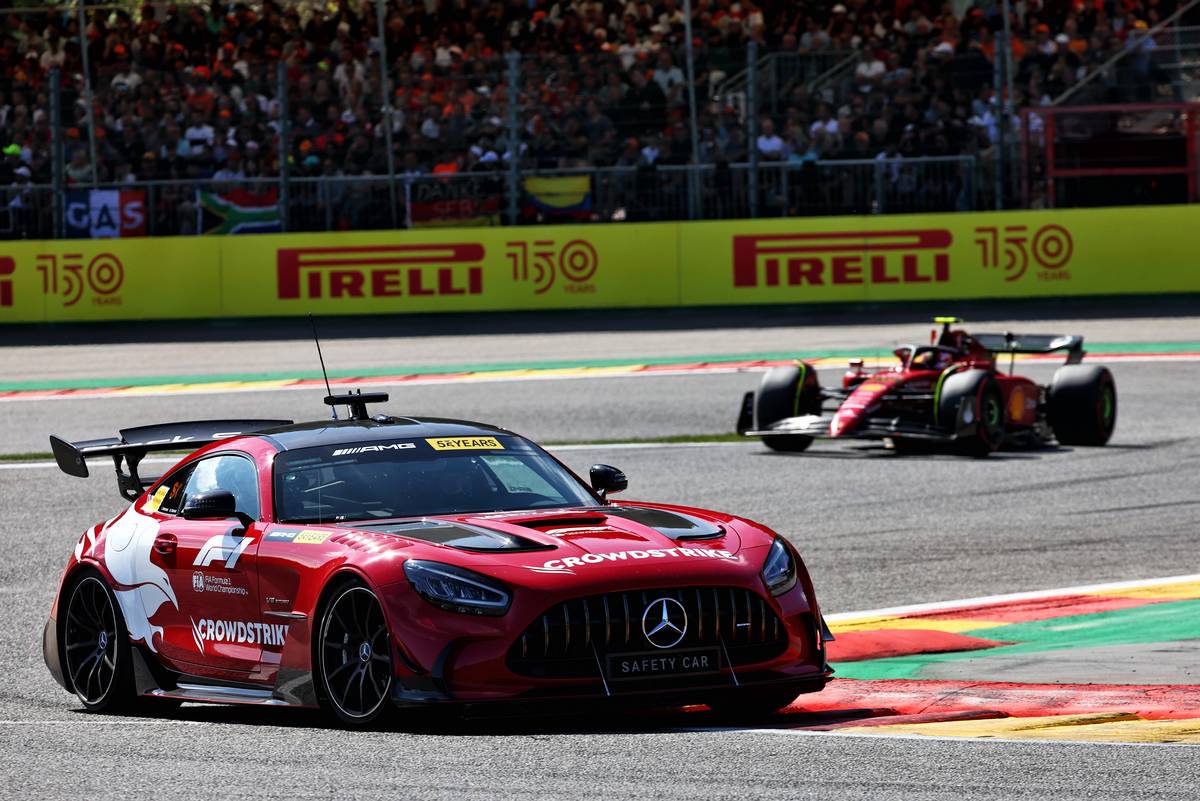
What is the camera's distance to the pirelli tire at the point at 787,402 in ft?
54.1

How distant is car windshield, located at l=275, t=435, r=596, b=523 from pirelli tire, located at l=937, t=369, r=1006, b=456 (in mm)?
8417

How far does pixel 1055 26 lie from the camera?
27.6 metres

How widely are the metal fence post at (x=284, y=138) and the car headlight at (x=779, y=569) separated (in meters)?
19.8

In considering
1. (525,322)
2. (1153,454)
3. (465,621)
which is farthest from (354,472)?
(525,322)

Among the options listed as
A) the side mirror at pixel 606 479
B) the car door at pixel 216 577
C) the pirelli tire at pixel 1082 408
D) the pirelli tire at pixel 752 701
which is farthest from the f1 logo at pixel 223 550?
the pirelli tire at pixel 1082 408

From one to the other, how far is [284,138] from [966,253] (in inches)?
355

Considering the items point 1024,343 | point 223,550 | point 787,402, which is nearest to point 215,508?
point 223,550

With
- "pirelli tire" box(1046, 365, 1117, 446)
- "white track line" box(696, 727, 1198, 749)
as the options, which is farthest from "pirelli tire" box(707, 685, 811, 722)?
"pirelli tire" box(1046, 365, 1117, 446)

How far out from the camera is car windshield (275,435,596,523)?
7387 millimetres

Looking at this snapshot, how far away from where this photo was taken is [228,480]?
7.80m

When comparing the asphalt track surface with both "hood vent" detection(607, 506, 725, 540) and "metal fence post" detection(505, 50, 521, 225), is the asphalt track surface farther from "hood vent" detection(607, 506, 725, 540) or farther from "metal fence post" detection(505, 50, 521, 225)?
"metal fence post" detection(505, 50, 521, 225)

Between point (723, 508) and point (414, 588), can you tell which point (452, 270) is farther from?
point (414, 588)

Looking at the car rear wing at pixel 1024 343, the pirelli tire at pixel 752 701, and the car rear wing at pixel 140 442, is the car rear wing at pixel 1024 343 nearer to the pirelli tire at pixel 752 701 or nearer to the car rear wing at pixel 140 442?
the car rear wing at pixel 140 442

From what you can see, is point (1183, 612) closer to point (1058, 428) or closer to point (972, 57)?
point (1058, 428)
